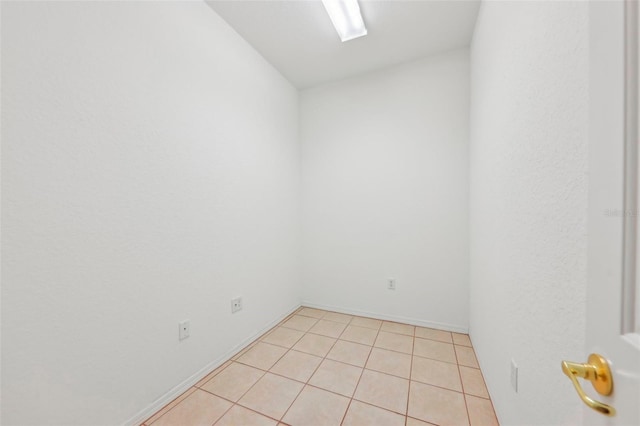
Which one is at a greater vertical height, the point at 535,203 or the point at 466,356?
the point at 535,203

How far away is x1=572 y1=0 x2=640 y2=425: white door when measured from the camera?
324 mm

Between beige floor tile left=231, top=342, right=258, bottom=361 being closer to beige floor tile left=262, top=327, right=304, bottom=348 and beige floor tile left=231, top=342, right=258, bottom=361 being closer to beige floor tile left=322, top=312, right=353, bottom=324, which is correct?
beige floor tile left=262, top=327, right=304, bottom=348

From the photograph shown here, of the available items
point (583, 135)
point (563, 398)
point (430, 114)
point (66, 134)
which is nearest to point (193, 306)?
point (66, 134)

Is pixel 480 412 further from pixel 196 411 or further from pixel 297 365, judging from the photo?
pixel 196 411

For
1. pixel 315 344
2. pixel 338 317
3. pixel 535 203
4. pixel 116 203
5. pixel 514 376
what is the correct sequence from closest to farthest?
pixel 535 203 < pixel 514 376 < pixel 116 203 < pixel 315 344 < pixel 338 317

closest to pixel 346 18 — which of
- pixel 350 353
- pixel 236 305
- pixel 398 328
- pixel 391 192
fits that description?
pixel 391 192

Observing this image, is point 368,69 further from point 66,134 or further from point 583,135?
point 66,134

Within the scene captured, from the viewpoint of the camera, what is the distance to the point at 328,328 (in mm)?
2201

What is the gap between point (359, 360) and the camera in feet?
5.61

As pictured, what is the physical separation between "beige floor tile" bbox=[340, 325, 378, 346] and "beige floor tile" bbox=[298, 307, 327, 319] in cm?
40

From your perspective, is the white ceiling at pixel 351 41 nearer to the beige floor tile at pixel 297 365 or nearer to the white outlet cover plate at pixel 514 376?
the white outlet cover plate at pixel 514 376

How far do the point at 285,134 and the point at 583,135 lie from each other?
228 cm

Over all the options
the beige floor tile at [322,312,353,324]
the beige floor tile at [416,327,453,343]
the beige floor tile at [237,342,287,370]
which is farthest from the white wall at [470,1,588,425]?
the beige floor tile at [237,342,287,370]

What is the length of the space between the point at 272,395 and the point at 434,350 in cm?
125
